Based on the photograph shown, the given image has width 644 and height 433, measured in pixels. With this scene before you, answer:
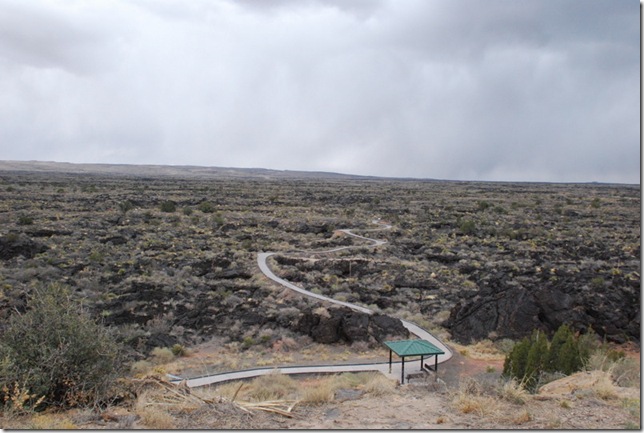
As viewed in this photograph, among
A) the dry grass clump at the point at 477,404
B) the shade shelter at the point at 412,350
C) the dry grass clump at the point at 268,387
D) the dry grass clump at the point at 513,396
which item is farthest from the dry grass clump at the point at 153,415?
the shade shelter at the point at 412,350

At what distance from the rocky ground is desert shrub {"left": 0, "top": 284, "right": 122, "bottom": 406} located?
6.79 meters

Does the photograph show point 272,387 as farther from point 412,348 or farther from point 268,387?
point 412,348

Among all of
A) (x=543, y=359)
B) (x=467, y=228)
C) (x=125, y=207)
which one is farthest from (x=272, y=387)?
(x=125, y=207)

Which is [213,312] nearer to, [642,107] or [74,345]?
[74,345]

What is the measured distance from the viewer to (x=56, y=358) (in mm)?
8492

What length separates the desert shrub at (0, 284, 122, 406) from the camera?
8.20 metres

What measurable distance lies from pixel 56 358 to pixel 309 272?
24079 millimetres

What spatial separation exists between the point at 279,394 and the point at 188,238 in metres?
33.1

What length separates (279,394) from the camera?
11625mm

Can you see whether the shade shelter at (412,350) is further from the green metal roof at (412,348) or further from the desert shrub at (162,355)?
the desert shrub at (162,355)

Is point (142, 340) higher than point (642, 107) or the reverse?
the reverse

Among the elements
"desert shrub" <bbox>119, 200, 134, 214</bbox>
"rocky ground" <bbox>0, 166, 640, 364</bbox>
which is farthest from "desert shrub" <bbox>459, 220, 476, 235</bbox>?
"desert shrub" <bbox>119, 200, 134, 214</bbox>

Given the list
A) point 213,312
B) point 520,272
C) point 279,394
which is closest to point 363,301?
point 213,312

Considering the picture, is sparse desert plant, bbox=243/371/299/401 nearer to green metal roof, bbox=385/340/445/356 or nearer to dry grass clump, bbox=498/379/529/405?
green metal roof, bbox=385/340/445/356
